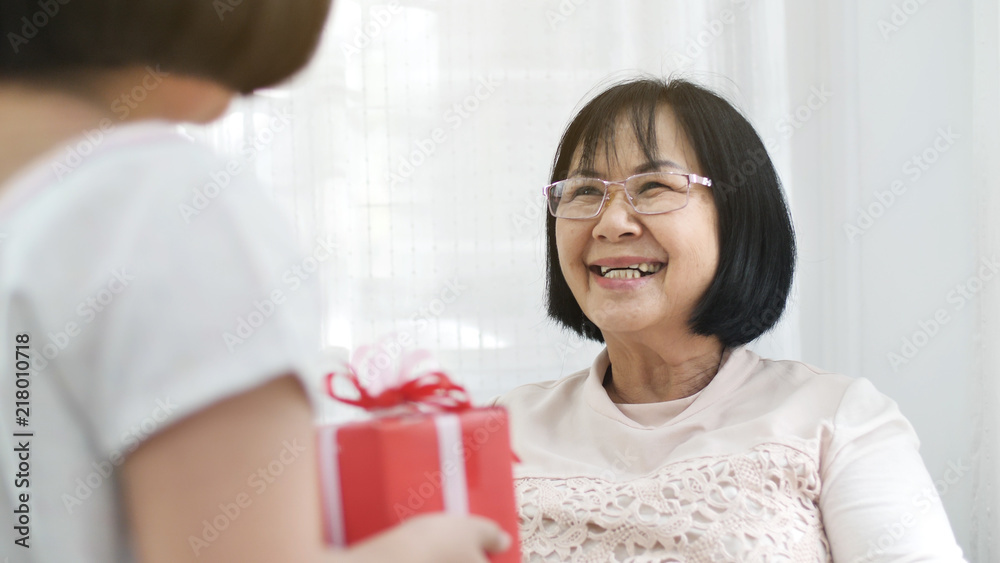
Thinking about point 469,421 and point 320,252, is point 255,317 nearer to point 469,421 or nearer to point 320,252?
point 469,421

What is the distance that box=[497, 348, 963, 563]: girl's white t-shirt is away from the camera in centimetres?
119

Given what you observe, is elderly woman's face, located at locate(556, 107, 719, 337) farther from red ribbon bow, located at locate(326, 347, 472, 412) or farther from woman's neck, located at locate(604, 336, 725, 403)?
red ribbon bow, located at locate(326, 347, 472, 412)

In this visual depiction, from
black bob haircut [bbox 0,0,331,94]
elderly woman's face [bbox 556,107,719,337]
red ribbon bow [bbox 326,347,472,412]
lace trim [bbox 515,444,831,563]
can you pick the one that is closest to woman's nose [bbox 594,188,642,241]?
elderly woman's face [bbox 556,107,719,337]

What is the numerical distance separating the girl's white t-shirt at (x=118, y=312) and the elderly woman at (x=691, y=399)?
89cm

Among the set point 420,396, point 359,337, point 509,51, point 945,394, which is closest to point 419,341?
point 359,337

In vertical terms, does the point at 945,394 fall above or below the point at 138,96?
below

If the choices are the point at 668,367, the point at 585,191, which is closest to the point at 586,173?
the point at 585,191

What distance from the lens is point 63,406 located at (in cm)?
40

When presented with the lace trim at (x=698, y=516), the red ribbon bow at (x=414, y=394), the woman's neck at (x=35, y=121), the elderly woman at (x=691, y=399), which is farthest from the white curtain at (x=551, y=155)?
the woman's neck at (x=35, y=121)

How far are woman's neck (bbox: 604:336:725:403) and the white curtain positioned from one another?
0.79 metres

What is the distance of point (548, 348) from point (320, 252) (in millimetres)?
705

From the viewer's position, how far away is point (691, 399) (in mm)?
1423

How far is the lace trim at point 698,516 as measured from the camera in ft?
3.92

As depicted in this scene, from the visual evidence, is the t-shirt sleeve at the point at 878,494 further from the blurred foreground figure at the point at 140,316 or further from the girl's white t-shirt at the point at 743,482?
the blurred foreground figure at the point at 140,316
